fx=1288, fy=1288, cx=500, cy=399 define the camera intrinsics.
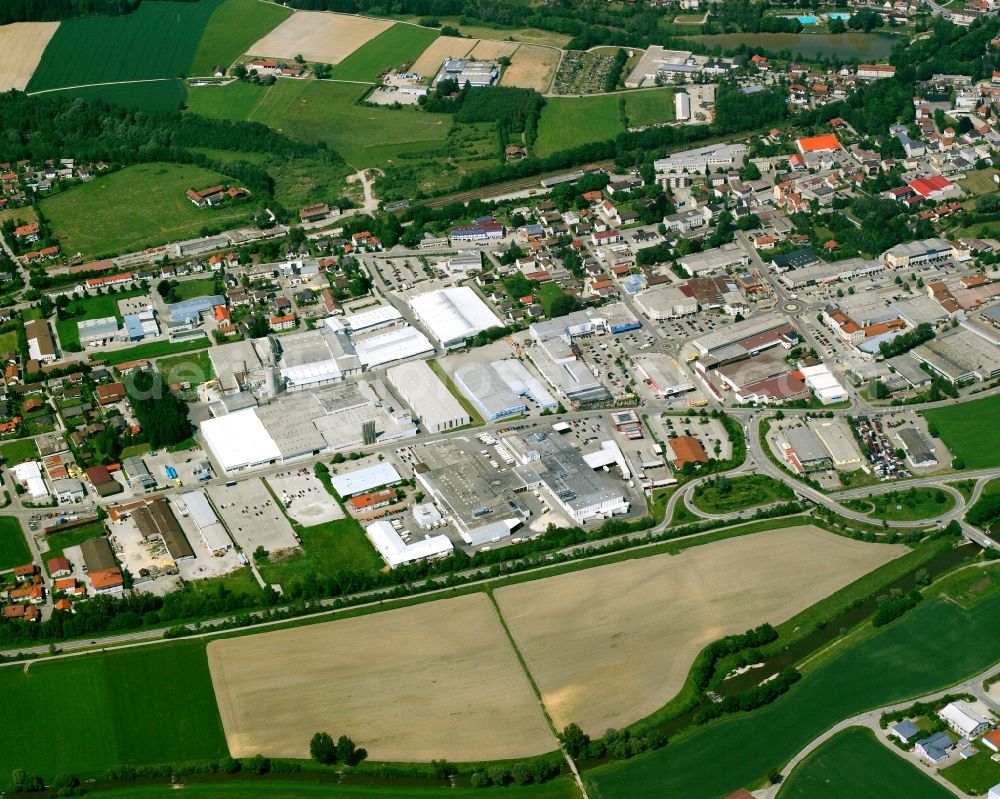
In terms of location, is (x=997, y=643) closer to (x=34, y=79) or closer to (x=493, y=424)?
(x=493, y=424)

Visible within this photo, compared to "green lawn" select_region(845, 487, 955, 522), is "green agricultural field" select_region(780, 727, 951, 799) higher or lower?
lower

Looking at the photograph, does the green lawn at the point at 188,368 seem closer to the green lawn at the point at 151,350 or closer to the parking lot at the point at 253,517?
the green lawn at the point at 151,350

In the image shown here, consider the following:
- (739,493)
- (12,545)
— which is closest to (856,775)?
(739,493)

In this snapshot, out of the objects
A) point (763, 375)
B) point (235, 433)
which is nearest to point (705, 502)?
point (763, 375)

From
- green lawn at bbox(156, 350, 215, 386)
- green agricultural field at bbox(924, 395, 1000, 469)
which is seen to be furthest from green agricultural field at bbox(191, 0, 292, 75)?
green agricultural field at bbox(924, 395, 1000, 469)

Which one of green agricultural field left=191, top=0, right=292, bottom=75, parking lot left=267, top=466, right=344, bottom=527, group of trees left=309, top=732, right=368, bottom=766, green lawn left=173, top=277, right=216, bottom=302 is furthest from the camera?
green agricultural field left=191, top=0, right=292, bottom=75

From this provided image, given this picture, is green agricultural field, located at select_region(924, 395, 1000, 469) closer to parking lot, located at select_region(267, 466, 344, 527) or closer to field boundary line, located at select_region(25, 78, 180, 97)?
parking lot, located at select_region(267, 466, 344, 527)
